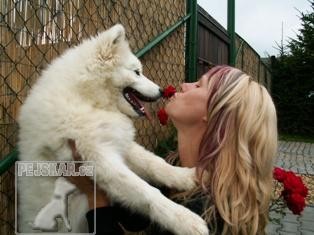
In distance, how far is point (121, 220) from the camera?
2.16 metres

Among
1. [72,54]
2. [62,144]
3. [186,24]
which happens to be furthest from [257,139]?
[186,24]

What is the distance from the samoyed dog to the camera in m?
2.01

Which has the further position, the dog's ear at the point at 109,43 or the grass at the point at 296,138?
the grass at the point at 296,138

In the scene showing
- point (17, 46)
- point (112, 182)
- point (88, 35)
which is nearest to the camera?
point (112, 182)

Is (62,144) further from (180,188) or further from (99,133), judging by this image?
(180,188)

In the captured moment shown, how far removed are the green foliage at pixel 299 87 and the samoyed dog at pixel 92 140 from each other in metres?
16.5

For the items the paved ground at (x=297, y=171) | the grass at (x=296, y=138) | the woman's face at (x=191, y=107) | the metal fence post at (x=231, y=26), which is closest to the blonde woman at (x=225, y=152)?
the woman's face at (x=191, y=107)

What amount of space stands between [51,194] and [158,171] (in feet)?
1.85

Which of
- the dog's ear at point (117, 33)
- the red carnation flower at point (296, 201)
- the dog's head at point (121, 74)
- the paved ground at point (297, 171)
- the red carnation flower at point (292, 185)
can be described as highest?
the dog's ear at point (117, 33)

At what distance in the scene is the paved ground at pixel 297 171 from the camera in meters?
5.02

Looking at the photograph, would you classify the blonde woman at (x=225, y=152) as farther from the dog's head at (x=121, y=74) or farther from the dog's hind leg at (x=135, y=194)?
the dog's head at (x=121, y=74)

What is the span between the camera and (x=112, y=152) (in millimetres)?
2092

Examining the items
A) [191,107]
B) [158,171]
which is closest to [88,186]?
[158,171]

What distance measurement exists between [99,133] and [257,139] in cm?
69
